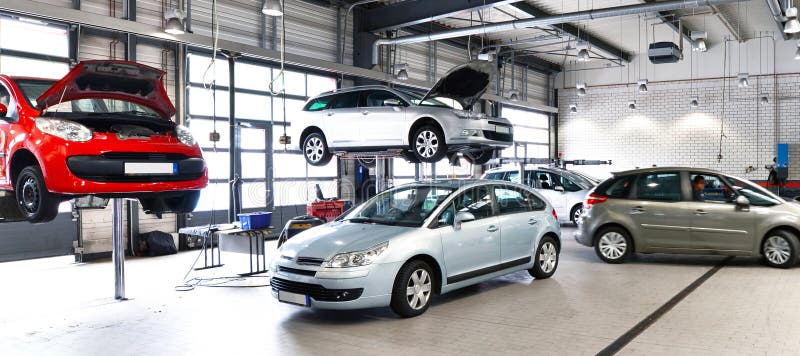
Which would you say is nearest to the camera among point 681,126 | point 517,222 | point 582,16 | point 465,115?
point 517,222

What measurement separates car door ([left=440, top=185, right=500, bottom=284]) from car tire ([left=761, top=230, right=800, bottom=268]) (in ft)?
13.3

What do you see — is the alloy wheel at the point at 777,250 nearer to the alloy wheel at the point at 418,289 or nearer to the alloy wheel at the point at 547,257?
the alloy wheel at the point at 547,257

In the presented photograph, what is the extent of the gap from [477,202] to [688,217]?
344 centimetres

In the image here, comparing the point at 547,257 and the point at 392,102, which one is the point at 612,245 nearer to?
the point at 547,257

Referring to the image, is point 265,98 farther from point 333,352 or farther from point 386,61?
point 333,352

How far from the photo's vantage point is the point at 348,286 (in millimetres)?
5191

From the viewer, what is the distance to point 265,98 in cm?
1245

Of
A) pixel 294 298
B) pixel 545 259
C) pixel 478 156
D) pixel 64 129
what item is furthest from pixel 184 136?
pixel 545 259

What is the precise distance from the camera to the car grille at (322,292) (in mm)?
5203

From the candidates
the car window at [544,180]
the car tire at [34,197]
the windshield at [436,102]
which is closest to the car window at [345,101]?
the windshield at [436,102]

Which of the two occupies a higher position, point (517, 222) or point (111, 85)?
point (111, 85)

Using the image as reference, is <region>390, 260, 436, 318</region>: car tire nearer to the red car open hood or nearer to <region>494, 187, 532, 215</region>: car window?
<region>494, 187, 532, 215</region>: car window

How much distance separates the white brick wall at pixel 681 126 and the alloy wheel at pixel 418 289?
17478 millimetres

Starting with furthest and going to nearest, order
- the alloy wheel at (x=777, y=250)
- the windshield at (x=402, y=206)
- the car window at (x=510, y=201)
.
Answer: the alloy wheel at (x=777, y=250) < the car window at (x=510, y=201) < the windshield at (x=402, y=206)
